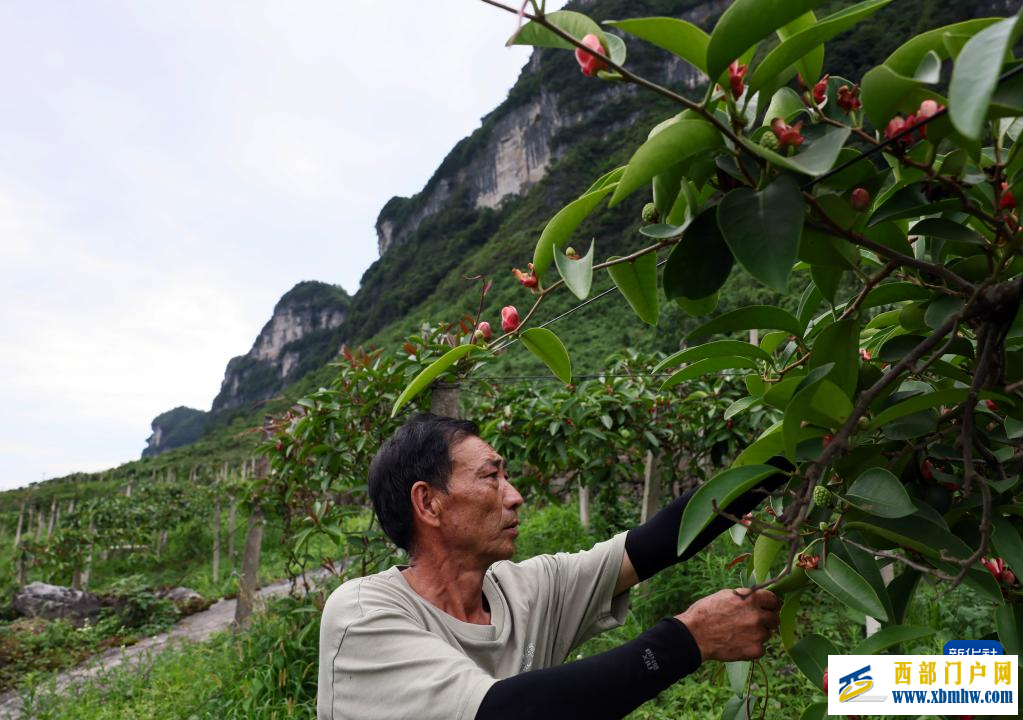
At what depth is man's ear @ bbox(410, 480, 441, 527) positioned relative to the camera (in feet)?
4.93

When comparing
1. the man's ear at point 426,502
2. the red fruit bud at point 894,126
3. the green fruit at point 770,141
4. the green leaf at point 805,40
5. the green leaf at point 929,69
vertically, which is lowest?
the man's ear at point 426,502

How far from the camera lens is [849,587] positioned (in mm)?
742

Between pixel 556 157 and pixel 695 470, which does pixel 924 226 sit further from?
pixel 556 157

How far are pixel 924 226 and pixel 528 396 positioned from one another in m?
3.68

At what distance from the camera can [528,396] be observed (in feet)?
14.4

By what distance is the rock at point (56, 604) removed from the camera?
865 centimetres

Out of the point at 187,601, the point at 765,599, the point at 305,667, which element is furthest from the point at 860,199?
the point at 187,601

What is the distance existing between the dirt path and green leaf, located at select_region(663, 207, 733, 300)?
513 cm

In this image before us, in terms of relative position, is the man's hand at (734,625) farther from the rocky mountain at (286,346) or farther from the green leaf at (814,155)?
the rocky mountain at (286,346)

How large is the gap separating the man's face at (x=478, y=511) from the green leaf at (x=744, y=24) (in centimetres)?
106

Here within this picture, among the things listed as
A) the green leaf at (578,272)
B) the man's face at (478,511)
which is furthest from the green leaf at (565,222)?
the man's face at (478,511)

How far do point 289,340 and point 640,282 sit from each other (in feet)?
292

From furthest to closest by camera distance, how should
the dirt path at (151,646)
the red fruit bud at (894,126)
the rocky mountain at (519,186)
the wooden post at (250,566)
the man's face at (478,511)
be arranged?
the rocky mountain at (519,186)
the dirt path at (151,646)
the wooden post at (250,566)
the man's face at (478,511)
the red fruit bud at (894,126)

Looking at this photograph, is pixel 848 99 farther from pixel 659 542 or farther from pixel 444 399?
pixel 444 399
